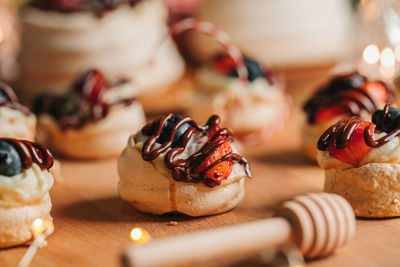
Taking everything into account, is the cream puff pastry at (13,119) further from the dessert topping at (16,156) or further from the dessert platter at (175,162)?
the dessert topping at (16,156)

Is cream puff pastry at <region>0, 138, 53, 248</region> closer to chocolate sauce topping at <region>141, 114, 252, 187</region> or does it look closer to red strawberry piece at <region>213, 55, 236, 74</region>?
chocolate sauce topping at <region>141, 114, 252, 187</region>

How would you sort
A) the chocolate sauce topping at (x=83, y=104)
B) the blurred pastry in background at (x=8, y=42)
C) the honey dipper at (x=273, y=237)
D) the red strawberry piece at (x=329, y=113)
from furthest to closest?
the blurred pastry in background at (x=8, y=42) → the chocolate sauce topping at (x=83, y=104) → the red strawberry piece at (x=329, y=113) → the honey dipper at (x=273, y=237)

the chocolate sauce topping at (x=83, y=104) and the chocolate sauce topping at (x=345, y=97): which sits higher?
the chocolate sauce topping at (x=345, y=97)

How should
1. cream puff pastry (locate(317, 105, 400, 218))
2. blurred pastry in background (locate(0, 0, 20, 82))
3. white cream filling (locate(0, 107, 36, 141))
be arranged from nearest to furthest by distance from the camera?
cream puff pastry (locate(317, 105, 400, 218))
white cream filling (locate(0, 107, 36, 141))
blurred pastry in background (locate(0, 0, 20, 82))

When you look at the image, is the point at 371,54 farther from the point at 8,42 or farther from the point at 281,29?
the point at 8,42

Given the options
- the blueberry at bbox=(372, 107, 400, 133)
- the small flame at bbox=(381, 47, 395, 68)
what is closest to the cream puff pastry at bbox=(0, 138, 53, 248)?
the blueberry at bbox=(372, 107, 400, 133)

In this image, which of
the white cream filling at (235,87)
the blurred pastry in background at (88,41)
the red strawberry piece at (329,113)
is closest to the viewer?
the red strawberry piece at (329,113)

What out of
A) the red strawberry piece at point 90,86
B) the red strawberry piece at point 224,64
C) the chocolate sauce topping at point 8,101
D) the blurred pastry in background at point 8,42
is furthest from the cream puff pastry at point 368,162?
the blurred pastry in background at point 8,42
